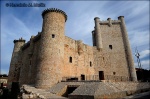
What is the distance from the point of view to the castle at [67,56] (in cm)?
1585

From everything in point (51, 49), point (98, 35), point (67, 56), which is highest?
point (98, 35)

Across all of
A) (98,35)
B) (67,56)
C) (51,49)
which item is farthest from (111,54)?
(51,49)

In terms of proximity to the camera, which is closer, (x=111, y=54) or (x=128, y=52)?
(x=128, y=52)

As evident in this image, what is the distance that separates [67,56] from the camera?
62.3ft

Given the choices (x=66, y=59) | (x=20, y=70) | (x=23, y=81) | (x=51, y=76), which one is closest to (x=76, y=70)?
(x=66, y=59)

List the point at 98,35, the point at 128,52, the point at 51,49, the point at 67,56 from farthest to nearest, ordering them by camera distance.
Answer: the point at 98,35
the point at 128,52
the point at 67,56
the point at 51,49

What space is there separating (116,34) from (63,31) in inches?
511

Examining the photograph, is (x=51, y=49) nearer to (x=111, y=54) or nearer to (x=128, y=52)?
(x=111, y=54)

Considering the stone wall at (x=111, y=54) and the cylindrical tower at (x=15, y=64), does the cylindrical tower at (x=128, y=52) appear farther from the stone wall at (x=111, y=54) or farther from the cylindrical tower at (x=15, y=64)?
the cylindrical tower at (x=15, y=64)

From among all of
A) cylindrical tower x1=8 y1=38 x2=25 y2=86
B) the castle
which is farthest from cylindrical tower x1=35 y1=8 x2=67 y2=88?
cylindrical tower x1=8 y1=38 x2=25 y2=86

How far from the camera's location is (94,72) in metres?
22.9

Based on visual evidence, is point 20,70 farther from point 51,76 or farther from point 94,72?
point 94,72

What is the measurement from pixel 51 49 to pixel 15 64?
45.9 ft

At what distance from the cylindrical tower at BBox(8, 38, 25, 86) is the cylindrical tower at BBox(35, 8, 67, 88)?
39.1 feet
